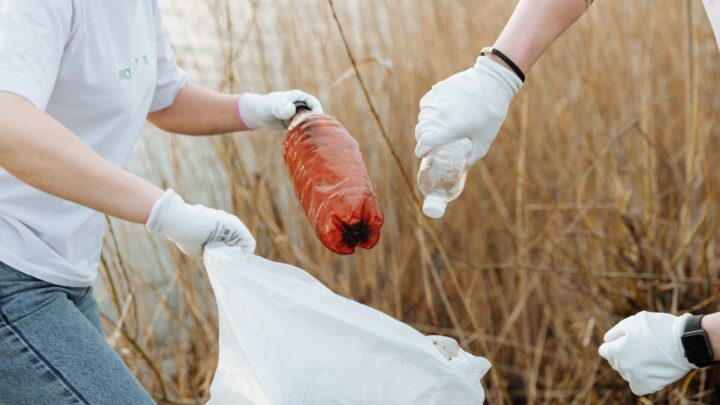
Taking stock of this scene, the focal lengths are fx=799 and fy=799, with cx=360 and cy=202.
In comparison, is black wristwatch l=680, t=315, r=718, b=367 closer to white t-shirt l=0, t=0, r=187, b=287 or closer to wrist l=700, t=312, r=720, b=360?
wrist l=700, t=312, r=720, b=360

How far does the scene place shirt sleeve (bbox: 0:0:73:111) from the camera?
886mm

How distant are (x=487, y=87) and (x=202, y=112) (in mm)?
486

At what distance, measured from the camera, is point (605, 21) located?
8.55 ft

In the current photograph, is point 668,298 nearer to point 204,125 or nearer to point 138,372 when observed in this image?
point 204,125

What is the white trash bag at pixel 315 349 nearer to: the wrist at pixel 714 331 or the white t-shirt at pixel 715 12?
the wrist at pixel 714 331

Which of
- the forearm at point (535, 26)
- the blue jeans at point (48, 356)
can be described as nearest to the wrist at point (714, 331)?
the forearm at point (535, 26)

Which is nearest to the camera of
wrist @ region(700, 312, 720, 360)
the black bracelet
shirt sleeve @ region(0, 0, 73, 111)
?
shirt sleeve @ region(0, 0, 73, 111)

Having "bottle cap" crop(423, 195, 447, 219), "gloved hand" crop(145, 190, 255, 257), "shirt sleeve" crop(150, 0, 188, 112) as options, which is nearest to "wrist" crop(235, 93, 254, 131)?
"shirt sleeve" crop(150, 0, 188, 112)

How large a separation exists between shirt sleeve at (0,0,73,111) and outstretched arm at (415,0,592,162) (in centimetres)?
47

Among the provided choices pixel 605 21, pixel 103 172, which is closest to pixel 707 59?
pixel 605 21

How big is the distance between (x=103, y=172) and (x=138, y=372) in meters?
1.15

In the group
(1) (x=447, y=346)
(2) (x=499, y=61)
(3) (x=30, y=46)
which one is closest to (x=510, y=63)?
(2) (x=499, y=61)

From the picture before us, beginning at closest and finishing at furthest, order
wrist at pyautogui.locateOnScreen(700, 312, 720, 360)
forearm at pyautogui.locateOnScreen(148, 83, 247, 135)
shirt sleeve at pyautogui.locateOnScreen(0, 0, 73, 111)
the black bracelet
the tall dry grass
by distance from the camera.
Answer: shirt sleeve at pyautogui.locateOnScreen(0, 0, 73, 111) → wrist at pyautogui.locateOnScreen(700, 312, 720, 360) → the black bracelet → forearm at pyautogui.locateOnScreen(148, 83, 247, 135) → the tall dry grass

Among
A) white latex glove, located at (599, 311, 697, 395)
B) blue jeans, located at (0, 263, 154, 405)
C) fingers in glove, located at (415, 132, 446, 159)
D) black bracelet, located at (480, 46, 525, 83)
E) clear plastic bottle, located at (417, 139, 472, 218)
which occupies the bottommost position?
blue jeans, located at (0, 263, 154, 405)
